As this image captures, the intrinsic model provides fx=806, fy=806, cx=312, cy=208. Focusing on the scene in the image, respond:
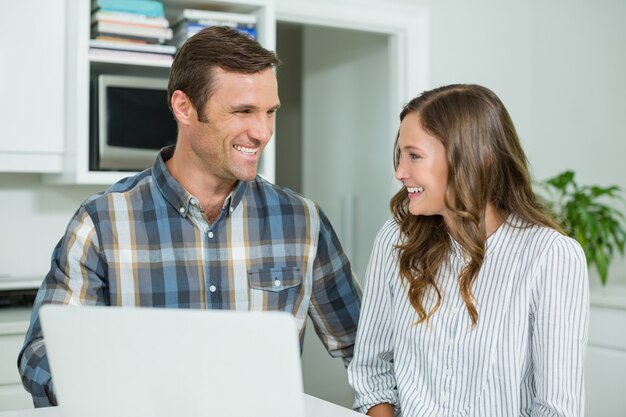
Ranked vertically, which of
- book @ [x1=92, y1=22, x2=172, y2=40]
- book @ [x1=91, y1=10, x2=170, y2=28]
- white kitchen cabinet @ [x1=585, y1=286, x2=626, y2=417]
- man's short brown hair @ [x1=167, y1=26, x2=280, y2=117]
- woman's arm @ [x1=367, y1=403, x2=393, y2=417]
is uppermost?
book @ [x1=91, y1=10, x2=170, y2=28]

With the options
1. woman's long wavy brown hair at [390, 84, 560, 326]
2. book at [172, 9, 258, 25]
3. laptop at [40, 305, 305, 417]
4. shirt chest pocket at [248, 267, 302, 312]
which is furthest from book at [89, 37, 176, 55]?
laptop at [40, 305, 305, 417]

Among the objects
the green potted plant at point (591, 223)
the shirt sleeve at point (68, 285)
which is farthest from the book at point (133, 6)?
the green potted plant at point (591, 223)

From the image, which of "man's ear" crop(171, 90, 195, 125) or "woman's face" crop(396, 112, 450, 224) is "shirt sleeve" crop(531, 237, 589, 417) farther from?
"man's ear" crop(171, 90, 195, 125)

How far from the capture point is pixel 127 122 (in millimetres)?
2703

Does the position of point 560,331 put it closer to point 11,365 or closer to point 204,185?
point 204,185

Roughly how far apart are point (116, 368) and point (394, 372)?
2.64ft

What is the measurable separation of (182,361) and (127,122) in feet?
6.06

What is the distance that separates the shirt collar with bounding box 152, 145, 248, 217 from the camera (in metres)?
1.73

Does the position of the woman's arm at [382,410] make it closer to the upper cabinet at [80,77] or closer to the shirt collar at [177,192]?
the shirt collar at [177,192]

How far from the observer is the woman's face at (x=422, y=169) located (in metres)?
1.57

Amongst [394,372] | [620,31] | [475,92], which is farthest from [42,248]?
[620,31]

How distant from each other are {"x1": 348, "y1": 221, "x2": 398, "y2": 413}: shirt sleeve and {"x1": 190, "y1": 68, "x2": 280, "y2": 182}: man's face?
35cm

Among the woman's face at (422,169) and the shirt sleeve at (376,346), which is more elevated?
the woman's face at (422,169)

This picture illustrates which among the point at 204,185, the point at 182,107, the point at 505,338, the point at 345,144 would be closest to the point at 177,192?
the point at 204,185
